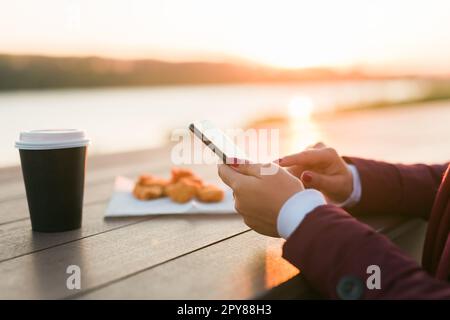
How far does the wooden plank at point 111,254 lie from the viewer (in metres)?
0.67

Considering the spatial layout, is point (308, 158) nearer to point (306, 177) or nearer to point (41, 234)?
point (306, 177)

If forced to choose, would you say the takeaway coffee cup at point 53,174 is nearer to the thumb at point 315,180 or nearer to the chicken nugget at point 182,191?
the chicken nugget at point 182,191

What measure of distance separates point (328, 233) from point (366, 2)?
230cm

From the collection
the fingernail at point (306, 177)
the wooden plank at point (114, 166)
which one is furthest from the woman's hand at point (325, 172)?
the wooden plank at point (114, 166)

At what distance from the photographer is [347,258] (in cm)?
65

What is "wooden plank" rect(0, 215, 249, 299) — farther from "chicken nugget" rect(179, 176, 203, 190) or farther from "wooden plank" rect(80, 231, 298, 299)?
"chicken nugget" rect(179, 176, 203, 190)

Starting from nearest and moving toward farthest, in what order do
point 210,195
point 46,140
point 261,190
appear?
point 261,190 < point 46,140 < point 210,195

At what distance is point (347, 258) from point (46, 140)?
22.9 inches

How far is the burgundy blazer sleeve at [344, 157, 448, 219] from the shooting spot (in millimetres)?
1076

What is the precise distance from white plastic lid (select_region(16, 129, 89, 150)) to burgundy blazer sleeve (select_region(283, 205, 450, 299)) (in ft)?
1.53

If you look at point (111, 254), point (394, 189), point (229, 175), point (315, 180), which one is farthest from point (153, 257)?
point (394, 189)

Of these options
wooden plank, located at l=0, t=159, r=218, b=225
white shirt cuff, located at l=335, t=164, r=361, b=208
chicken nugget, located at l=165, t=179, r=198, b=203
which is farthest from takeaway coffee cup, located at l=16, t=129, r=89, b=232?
white shirt cuff, located at l=335, t=164, r=361, b=208

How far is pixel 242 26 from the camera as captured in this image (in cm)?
372
